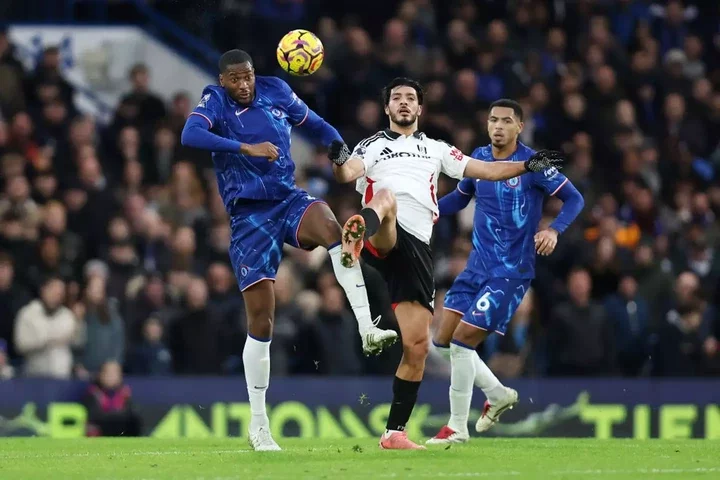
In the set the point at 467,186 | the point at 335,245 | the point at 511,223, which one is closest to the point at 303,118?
the point at 335,245

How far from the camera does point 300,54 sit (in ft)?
38.0

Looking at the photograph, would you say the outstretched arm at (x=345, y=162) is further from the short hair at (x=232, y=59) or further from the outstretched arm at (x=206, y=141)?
the short hair at (x=232, y=59)

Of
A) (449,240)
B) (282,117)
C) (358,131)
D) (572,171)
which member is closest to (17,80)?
(358,131)

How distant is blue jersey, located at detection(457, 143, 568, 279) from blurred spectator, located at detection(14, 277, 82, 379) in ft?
17.6

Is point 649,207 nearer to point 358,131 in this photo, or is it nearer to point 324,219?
point 358,131

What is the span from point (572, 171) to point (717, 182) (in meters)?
2.54

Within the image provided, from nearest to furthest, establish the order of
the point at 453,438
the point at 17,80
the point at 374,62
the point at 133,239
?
the point at 453,438, the point at 133,239, the point at 17,80, the point at 374,62

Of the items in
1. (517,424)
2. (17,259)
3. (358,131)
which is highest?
(358,131)

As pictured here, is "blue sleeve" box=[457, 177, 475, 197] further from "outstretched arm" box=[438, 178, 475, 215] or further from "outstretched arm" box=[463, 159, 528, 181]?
"outstretched arm" box=[463, 159, 528, 181]

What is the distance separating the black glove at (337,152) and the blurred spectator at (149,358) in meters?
6.27

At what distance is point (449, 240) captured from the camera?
747 inches

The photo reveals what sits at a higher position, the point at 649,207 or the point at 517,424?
the point at 649,207

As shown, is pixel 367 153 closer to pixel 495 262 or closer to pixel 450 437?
pixel 495 262

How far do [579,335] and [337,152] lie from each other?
6860 mm
